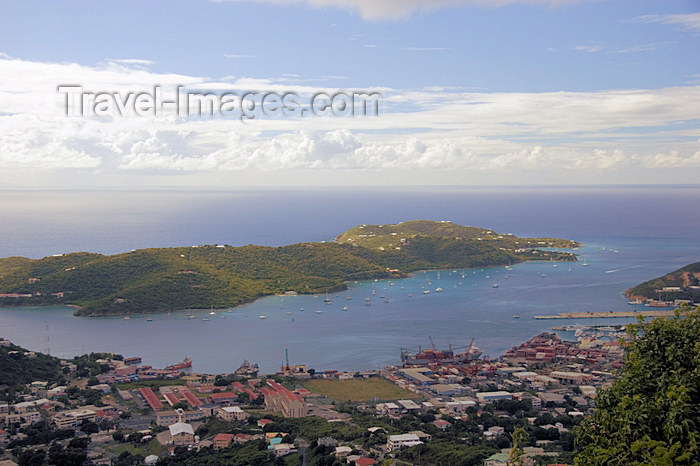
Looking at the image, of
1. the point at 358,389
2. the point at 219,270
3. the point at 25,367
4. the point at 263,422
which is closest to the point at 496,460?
the point at 263,422

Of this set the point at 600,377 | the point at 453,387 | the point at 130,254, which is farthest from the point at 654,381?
the point at 130,254

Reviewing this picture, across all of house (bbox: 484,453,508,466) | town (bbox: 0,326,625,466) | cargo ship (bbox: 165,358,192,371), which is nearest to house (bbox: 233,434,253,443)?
town (bbox: 0,326,625,466)

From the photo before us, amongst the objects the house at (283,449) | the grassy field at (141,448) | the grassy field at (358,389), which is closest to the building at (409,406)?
the grassy field at (358,389)

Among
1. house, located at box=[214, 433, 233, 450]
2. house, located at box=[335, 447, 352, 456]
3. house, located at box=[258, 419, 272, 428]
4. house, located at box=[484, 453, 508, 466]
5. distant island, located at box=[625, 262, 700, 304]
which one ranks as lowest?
house, located at box=[258, 419, 272, 428]

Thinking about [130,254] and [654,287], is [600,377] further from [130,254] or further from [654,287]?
[130,254]

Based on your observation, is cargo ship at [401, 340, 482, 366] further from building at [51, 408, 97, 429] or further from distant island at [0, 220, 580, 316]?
distant island at [0, 220, 580, 316]

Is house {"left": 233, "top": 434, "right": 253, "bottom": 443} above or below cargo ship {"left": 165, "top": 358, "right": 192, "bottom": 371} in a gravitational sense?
above
